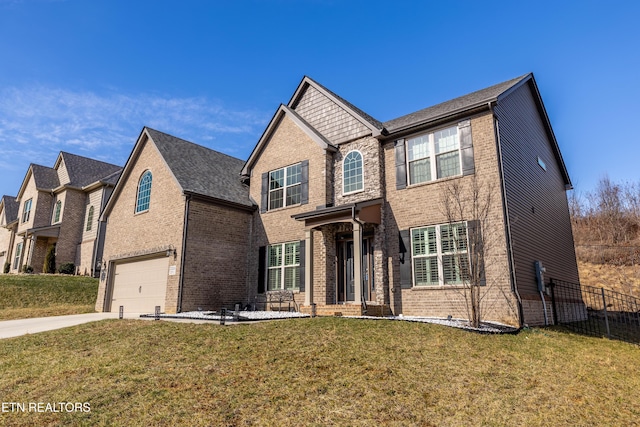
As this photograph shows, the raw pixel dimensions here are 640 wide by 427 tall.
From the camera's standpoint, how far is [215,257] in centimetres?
1600

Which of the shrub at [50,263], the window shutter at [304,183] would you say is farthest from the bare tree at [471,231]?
the shrub at [50,263]

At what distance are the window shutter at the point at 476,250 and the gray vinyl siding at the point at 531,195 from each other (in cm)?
87

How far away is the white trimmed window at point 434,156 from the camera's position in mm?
12500

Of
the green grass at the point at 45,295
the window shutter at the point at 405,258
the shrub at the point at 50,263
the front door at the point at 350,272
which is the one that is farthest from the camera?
the shrub at the point at 50,263

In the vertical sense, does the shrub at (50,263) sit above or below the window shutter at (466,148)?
below

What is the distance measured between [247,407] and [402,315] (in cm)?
786

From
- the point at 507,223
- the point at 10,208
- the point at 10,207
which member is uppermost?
the point at 10,207

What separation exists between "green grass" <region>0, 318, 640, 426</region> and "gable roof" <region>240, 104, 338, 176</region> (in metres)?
7.99

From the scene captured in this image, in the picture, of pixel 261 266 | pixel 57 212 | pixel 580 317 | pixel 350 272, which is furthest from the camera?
pixel 57 212

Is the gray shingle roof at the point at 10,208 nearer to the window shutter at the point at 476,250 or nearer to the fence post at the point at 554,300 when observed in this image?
the window shutter at the point at 476,250

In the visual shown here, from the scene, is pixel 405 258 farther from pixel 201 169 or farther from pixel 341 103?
pixel 201 169

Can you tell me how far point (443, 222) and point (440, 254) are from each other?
917 mm

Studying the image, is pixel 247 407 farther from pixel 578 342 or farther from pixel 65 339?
pixel 578 342

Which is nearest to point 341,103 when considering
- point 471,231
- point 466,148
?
point 466,148
